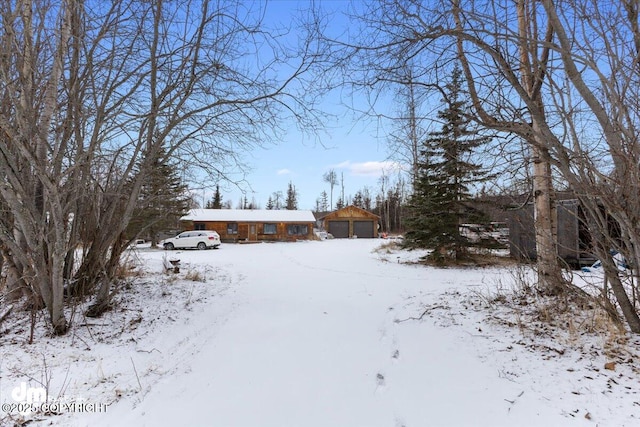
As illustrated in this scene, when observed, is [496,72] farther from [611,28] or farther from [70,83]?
[70,83]

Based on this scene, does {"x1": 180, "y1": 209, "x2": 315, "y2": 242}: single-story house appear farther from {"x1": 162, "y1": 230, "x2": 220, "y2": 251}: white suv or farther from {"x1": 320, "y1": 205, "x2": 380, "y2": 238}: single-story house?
{"x1": 162, "y1": 230, "x2": 220, "y2": 251}: white suv

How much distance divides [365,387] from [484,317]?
110 inches

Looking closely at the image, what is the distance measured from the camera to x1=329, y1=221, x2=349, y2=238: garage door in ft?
124

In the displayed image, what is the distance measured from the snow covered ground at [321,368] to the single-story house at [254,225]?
26.3 meters

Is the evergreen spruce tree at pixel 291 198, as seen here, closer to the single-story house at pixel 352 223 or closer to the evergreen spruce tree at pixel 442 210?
the single-story house at pixel 352 223

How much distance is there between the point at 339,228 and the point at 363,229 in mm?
2732

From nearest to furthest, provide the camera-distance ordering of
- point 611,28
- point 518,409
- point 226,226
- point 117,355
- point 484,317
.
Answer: point 518,409 → point 611,28 → point 117,355 → point 484,317 → point 226,226

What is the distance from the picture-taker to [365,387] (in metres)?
3.07

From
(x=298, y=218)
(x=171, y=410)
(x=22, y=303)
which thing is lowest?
(x=171, y=410)

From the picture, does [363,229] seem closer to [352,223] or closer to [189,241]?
[352,223]

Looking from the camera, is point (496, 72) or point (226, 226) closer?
point (496, 72)

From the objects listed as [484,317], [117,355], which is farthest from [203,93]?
[484,317]

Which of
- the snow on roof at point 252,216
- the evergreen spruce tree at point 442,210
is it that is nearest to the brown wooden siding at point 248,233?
the snow on roof at point 252,216

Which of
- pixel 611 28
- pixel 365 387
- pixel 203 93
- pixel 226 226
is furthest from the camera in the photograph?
pixel 226 226
